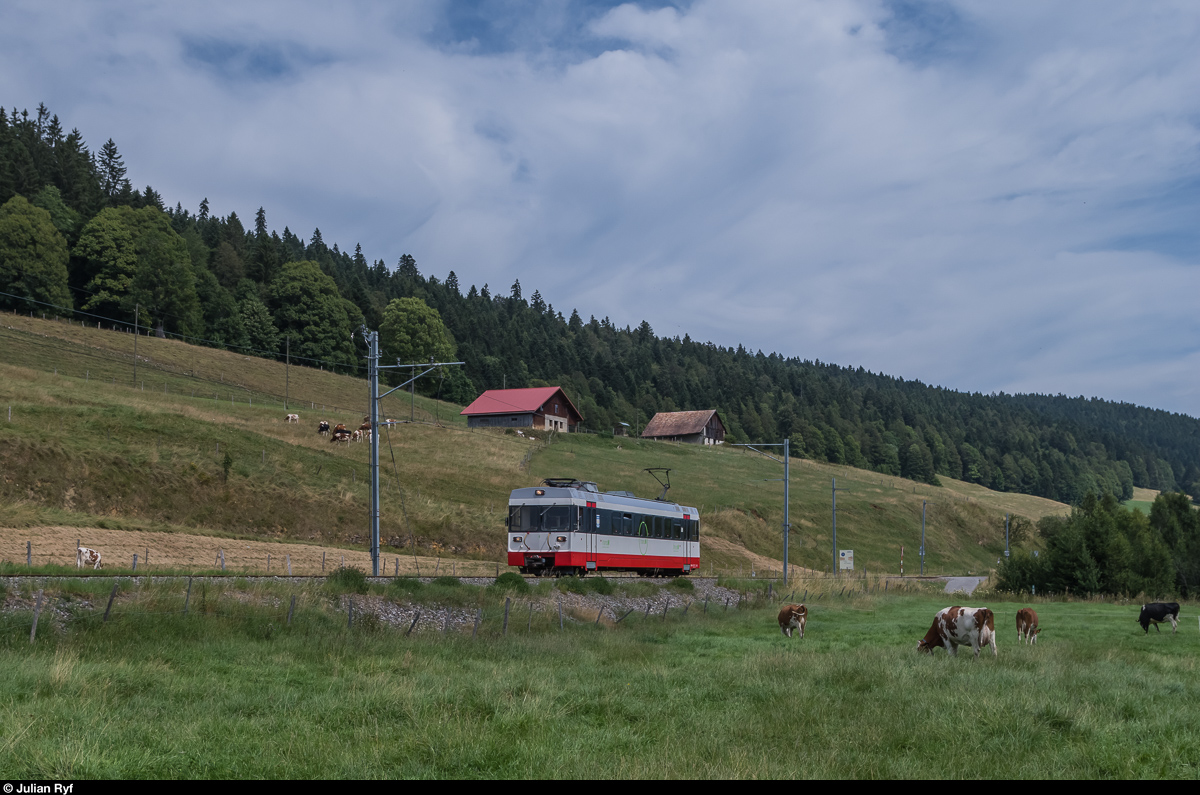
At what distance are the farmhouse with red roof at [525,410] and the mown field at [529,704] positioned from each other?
85.7 m

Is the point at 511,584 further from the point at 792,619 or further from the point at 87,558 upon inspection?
the point at 87,558

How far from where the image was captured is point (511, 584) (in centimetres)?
2658

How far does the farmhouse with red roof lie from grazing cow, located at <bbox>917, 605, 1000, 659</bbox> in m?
85.9

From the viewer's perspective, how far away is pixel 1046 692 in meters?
13.1

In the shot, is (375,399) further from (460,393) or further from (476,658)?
(460,393)

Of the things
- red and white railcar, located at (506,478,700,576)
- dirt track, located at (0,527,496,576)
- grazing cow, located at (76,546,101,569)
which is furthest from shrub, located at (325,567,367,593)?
red and white railcar, located at (506,478,700,576)

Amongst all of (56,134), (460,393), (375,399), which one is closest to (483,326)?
(460,393)

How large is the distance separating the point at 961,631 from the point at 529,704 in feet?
37.7

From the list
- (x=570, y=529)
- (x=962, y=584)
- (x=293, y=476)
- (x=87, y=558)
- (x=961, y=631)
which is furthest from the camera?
(x=962, y=584)

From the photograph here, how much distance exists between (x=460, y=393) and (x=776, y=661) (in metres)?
121

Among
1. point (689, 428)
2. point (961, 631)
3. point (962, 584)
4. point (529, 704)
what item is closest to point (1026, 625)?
point (961, 631)

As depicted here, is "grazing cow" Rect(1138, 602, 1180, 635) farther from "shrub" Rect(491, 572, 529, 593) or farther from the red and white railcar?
"shrub" Rect(491, 572, 529, 593)

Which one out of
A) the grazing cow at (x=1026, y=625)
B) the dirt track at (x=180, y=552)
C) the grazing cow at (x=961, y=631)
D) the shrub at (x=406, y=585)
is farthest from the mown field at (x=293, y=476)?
the grazing cow at (x=1026, y=625)

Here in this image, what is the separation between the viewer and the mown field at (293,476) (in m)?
41.0
